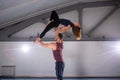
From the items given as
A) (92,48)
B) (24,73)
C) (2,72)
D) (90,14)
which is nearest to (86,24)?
(90,14)

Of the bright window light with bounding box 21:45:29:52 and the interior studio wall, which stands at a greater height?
the bright window light with bounding box 21:45:29:52

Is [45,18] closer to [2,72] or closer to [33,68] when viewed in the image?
[33,68]

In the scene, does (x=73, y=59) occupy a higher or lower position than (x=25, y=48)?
lower

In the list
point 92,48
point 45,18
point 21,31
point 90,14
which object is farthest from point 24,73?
point 90,14

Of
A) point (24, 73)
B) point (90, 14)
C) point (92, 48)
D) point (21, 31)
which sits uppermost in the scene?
point (90, 14)

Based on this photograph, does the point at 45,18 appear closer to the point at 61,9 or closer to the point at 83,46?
the point at 61,9

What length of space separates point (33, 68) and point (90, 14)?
3.33m

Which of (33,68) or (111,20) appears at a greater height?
(111,20)

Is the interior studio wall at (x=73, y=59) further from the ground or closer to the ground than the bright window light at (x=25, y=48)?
closer to the ground

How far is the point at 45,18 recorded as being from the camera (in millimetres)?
8625

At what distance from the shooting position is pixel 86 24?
8.82m

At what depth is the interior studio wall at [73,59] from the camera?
8.78 metres

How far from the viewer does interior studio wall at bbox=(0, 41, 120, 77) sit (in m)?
8.78

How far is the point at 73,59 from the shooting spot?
28.9 feet
